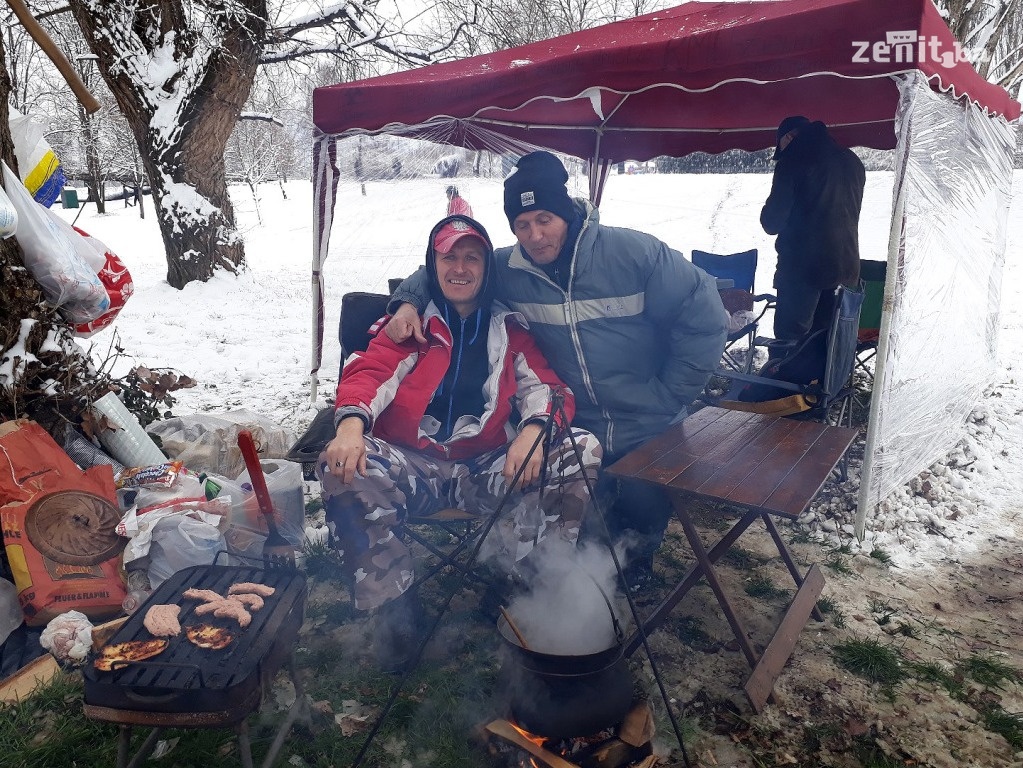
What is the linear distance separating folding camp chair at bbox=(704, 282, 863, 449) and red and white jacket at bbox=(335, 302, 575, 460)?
1.45m

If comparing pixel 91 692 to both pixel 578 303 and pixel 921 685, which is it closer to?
pixel 578 303

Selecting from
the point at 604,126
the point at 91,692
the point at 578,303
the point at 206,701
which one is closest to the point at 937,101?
the point at 578,303

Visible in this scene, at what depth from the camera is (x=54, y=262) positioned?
9.76 ft

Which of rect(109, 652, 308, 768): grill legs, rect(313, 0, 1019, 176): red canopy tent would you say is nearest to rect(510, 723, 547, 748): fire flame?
rect(109, 652, 308, 768): grill legs

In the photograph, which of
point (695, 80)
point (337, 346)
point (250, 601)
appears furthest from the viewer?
point (337, 346)

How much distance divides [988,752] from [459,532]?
233cm

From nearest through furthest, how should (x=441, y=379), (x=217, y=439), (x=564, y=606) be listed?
1. (x=564, y=606)
2. (x=441, y=379)
3. (x=217, y=439)

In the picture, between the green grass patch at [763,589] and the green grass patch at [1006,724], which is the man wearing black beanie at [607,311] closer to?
the green grass patch at [763,589]

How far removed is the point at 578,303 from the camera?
287 cm

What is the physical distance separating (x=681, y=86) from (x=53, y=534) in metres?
3.45

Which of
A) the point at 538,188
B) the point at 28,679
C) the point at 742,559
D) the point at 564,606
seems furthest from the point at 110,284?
the point at 742,559

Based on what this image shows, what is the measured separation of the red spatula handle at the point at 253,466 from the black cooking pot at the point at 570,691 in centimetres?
93

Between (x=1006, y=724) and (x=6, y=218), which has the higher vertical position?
(x=6, y=218)

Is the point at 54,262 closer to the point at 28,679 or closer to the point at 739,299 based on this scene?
the point at 28,679
